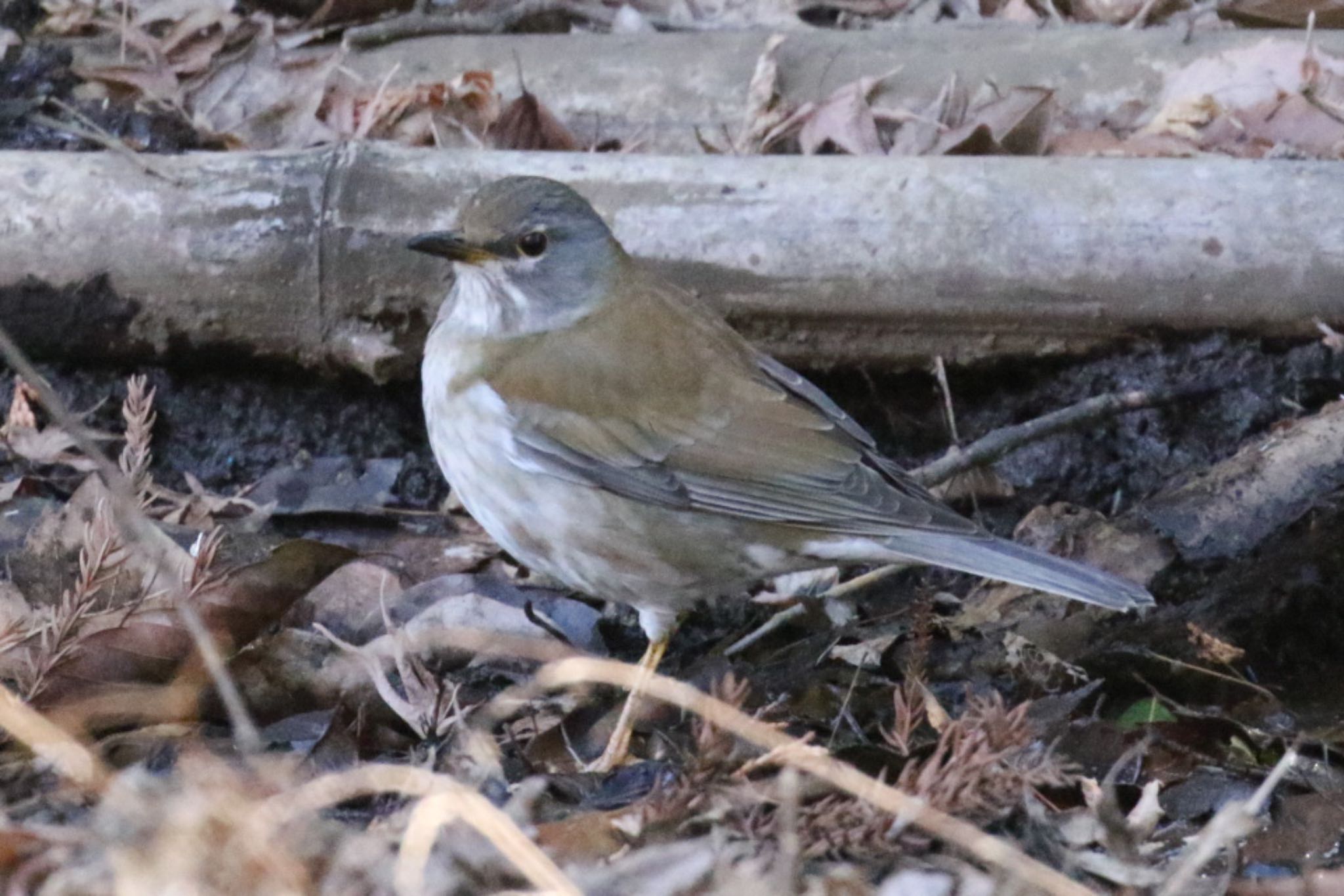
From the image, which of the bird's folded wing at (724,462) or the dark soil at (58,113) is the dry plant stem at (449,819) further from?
the dark soil at (58,113)

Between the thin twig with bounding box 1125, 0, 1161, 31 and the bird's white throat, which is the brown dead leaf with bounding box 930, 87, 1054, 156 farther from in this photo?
the bird's white throat

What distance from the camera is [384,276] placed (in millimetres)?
5758

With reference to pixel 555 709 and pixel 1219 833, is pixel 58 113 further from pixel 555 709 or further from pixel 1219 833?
pixel 1219 833

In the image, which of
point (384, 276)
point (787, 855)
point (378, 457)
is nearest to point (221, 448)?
point (378, 457)

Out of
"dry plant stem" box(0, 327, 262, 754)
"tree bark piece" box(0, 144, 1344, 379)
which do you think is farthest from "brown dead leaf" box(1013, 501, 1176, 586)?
"dry plant stem" box(0, 327, 262, 754)

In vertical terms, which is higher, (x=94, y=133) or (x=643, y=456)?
(x=94, y=133)

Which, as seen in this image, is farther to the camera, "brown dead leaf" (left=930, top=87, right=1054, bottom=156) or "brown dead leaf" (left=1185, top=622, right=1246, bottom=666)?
"brown dead leaf" (left=930, top=87, right=1054, bottom=156)

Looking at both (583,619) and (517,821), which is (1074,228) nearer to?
(583,619)

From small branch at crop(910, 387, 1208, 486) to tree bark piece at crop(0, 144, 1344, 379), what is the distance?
43 cm

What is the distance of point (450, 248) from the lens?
4.73 meters

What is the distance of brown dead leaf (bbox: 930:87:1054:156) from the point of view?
249 inches

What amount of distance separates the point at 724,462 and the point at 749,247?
49.8 inches

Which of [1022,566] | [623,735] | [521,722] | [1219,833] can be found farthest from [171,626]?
[1219,833]

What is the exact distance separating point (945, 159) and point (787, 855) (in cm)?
350
